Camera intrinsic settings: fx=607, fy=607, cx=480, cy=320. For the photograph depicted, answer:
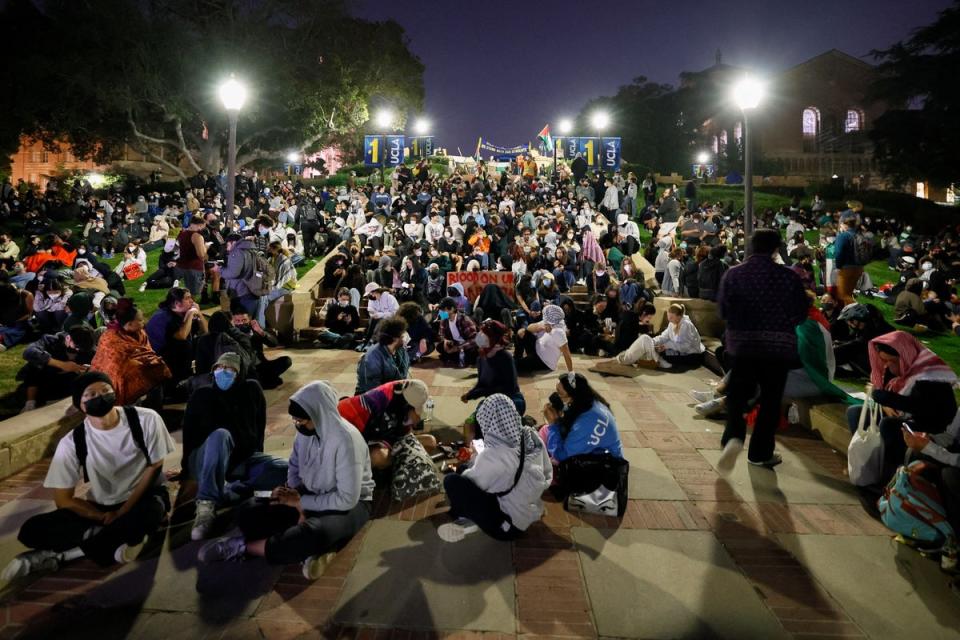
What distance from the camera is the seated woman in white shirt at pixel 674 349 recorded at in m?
10.1

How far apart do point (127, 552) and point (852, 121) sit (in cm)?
5204

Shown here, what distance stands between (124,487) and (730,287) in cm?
482

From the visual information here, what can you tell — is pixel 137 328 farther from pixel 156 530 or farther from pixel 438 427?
pixel 438 427

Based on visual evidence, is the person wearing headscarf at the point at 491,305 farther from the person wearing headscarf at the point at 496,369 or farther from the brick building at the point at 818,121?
the brick building at the point at 818,121

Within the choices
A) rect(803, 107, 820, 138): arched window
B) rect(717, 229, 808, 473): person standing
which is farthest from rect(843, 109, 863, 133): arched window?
rect(717, 229, 808, 473): person standing

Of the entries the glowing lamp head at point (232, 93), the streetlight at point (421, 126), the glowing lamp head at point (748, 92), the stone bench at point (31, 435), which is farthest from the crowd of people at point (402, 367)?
the streetlight at point (421, 126)

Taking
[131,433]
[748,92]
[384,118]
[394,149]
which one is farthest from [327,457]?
[384,118]

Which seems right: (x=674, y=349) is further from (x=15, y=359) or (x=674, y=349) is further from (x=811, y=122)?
(x=811, y=122)

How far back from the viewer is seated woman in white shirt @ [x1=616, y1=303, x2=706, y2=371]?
10.1m

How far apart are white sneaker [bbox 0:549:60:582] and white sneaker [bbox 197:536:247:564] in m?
0.91

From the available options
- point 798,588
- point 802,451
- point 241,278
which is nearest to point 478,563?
point 798,588

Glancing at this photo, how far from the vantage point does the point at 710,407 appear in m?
7.22

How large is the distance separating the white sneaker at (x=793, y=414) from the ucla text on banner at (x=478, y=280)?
775 cm

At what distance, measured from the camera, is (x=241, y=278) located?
31.7ft
